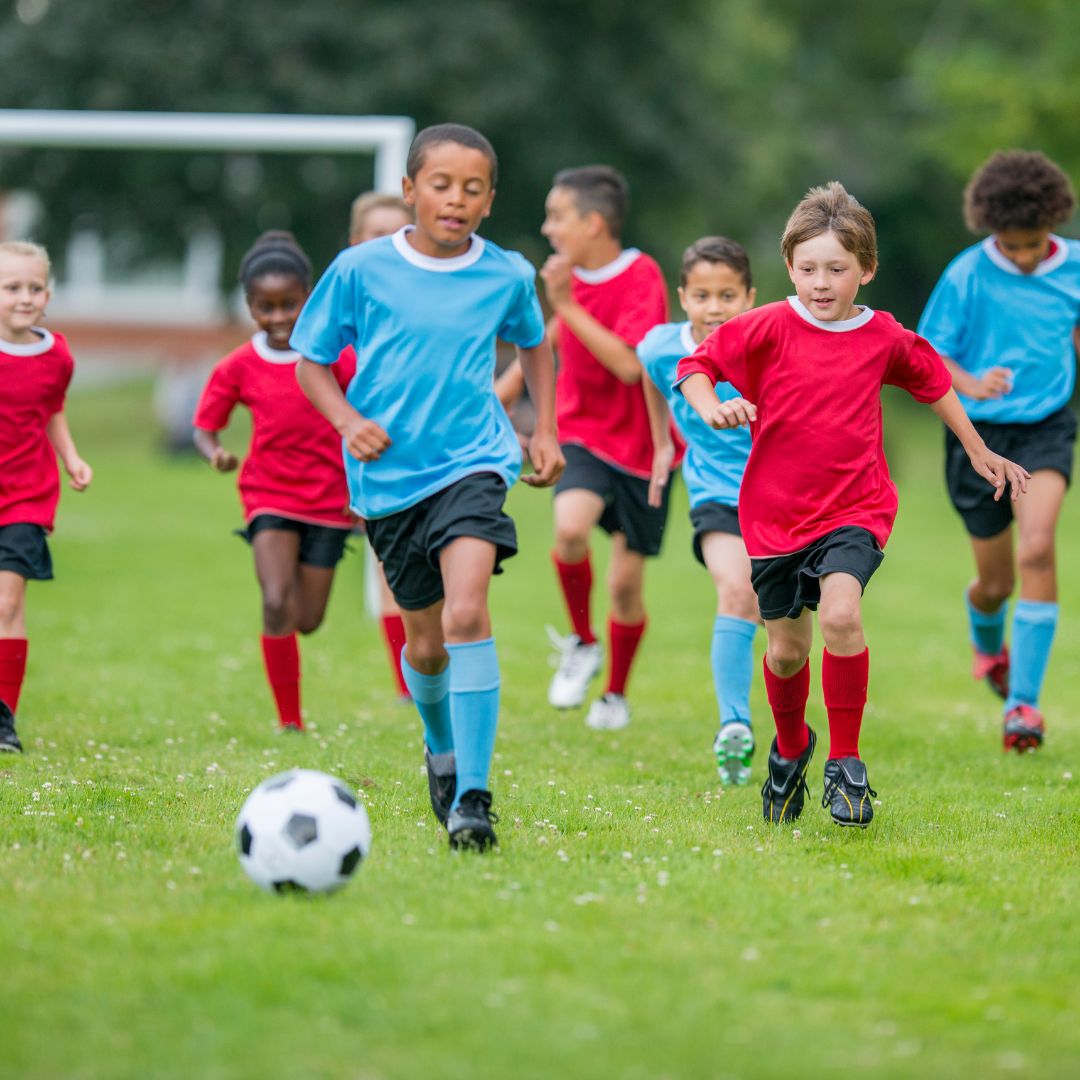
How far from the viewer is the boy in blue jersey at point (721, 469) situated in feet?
23.4

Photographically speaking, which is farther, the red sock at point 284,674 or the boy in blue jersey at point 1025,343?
the red sock at point 284,674

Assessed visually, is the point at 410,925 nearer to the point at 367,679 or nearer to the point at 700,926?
the point at 700,926

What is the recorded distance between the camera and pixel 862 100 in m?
44.8

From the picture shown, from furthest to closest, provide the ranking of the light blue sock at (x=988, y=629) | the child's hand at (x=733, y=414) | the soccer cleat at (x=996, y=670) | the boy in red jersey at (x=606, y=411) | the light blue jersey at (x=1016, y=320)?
1. the soccer cleat at (x=996, y=670)
2. the light blue sock at (x=988, y=629)
3. the boy in red jersey at (x=606, y=411)
4. the light blue jersey at (x=1016, y=320)
5. the child's hand at (x=733, y=414)

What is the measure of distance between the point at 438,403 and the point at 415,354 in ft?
0.57

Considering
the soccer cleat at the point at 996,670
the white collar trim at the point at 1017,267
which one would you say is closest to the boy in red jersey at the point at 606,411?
the white collar trim at the point at 1017,267

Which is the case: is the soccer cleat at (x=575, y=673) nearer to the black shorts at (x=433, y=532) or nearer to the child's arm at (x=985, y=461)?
the black shorts at (x=433, y=532)

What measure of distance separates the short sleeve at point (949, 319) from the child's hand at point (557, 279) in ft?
5.23

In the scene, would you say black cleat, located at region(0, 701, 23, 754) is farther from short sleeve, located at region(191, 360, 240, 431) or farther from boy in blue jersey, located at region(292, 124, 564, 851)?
boy in blue jersey, located at region(292, 124, 564, 851)

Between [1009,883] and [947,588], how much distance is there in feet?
33.9

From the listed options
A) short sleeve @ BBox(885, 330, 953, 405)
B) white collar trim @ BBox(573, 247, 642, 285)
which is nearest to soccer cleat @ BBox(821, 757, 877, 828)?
short sleeve @ BBox(885, 330, 953, 405)

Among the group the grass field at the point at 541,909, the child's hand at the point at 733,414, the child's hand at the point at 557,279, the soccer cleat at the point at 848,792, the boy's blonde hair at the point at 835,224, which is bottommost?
the grass field at the point at 541,909

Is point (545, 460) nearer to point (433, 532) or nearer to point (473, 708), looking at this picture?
point (433, 532)

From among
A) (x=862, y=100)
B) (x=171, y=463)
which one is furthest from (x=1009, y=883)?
(x=862, y=100)
